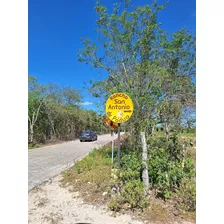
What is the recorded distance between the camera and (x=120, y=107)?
333cm

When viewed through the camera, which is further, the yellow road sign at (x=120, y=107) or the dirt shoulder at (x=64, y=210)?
the yellow road sign at (x=120, y=107)

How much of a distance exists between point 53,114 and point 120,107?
13718 mm

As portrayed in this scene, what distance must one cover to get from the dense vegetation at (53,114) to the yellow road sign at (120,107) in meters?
7.42

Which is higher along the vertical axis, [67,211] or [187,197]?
[187,197]

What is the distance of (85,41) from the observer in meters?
4.13

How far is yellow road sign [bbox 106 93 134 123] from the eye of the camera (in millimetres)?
3297

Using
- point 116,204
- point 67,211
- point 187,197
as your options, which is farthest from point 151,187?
point 67,211

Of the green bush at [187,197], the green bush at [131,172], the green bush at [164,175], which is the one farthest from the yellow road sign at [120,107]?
the green bush at [187,197]

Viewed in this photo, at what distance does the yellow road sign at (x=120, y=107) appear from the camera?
130 inches

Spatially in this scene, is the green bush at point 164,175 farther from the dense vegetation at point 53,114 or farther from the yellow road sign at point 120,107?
the dense vegetation at point 53,114

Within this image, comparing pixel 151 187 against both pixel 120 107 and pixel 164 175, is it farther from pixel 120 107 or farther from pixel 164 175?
pixel 120 107
